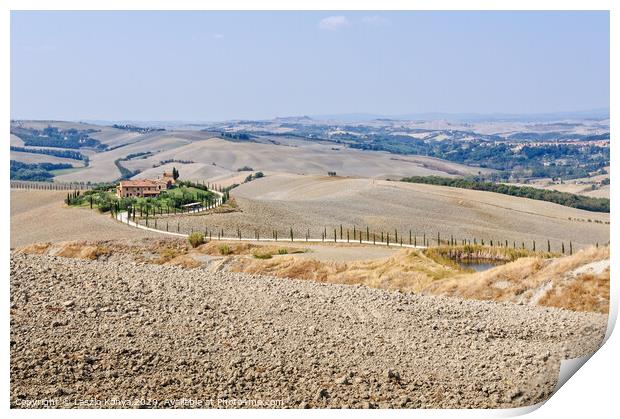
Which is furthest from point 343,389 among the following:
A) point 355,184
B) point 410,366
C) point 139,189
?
point 355,184

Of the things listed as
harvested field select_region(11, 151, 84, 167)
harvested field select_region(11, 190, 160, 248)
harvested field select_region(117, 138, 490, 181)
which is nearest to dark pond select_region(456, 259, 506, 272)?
harvested field select_region(11, 190, 160, 248)

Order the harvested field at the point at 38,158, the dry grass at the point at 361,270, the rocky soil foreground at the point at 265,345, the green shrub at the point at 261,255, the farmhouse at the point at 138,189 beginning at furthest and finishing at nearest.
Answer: the harvested field at the point at 38,158 < the farmhouse at the point at 138,189 < the green shrub at the point at 261,255 < the dry grass at the point at 361,270 < the rocky soil foreground at the point at 265,345

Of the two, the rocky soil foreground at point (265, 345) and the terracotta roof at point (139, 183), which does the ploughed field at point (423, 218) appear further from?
the rocky soil foreground at point (265, 345)

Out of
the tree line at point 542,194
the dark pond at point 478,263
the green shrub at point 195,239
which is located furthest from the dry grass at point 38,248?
the tree line at point 542,194

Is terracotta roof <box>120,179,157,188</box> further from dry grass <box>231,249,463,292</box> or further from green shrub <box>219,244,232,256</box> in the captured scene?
dry grass <box>231,249,463,292</box>

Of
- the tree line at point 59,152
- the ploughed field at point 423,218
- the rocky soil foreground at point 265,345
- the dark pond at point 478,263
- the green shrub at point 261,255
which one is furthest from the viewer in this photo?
the tree line at point 59,152

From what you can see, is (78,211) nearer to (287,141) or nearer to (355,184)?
(355,184)

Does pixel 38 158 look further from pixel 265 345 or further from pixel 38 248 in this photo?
pixel 265 345
